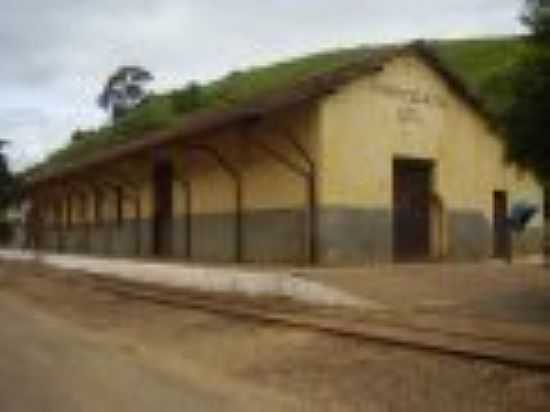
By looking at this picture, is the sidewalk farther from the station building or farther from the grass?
the grass

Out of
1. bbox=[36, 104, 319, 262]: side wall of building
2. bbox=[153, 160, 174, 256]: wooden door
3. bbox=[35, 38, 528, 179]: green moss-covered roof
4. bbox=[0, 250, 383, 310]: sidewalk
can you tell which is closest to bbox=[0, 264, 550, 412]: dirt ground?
bbox=[0, 250, 383, 310]: sidewalk

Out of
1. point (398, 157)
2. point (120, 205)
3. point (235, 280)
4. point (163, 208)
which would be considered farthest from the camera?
point (120, 205)

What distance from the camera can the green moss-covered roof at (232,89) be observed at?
54231 mm

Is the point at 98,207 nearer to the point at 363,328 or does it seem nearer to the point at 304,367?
the point at 363,328

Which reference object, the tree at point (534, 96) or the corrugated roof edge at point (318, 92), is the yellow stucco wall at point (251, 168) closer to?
the corrugated roof edge at point (318, 92)

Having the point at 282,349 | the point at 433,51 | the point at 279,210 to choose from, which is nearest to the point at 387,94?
the point at 433,51

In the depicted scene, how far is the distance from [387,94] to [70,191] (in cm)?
2708

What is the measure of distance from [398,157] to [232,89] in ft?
178

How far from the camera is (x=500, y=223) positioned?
3603 cm

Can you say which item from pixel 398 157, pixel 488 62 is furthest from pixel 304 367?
pixel 488 62

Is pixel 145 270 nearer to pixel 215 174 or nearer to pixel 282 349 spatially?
pixel 215 174

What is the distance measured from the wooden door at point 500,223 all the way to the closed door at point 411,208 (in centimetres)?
361

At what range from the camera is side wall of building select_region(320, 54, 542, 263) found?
2994 centimetres

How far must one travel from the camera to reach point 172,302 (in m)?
23.8
